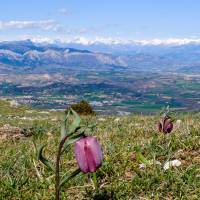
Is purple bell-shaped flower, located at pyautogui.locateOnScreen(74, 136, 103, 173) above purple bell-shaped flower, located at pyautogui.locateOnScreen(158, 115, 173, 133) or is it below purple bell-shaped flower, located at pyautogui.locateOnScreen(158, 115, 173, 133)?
above

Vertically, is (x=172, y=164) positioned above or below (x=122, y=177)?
above

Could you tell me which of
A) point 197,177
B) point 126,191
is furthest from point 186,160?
point 126,191

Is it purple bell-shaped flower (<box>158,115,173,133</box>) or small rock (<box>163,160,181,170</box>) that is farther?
purple bell-shaped flower (<box>158,115,173,133</box>)

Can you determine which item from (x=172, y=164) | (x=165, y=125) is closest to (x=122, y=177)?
(x=172, y=164)

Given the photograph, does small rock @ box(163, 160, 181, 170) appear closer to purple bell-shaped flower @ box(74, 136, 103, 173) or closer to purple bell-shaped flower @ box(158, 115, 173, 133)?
purple bell-shaped flower @ box(158, 115, 173, 133)

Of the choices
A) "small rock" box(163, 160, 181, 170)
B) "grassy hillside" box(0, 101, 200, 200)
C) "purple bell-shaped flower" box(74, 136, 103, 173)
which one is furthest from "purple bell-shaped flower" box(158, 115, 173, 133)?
"purple bell-shaped flower" box(74, 136, 103, 173)

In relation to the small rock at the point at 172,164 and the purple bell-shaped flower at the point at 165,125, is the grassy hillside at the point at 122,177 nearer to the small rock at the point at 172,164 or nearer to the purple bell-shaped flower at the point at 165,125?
the small rock at the point at 172,164

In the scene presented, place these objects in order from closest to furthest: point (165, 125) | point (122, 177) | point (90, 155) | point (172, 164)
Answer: point (90, 155) < point (122, 177) < point (172, 164) < point (165, 125)

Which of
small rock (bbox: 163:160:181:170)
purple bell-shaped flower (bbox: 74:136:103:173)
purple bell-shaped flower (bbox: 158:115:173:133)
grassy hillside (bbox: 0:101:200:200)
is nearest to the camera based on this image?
purple bell-shaped flower (bbox: 74:136:103:173)

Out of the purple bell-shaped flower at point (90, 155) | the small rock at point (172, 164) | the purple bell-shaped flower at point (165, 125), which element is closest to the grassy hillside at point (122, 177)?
the small rock at point (172, 164)

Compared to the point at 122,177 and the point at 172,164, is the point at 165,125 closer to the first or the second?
the point at 172,164

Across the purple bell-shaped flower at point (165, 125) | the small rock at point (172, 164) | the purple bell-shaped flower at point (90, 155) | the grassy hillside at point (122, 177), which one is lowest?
the grassy hillside at point (122, 177)

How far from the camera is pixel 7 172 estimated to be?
7.07 meters

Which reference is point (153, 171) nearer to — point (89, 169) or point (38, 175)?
point (38, 175)
